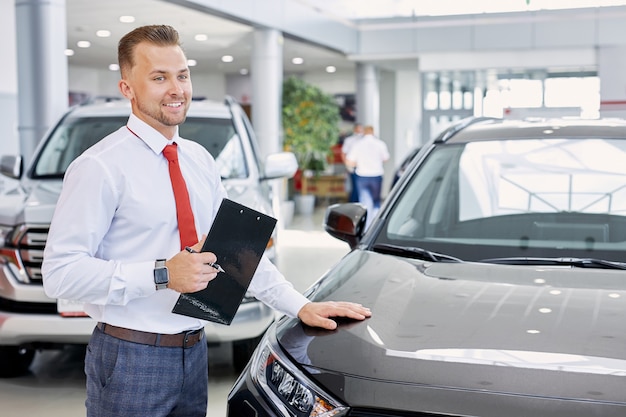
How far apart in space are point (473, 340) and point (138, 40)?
3.58 feet

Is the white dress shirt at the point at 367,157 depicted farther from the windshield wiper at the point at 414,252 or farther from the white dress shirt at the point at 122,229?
the white dress shirt at the point at 122,229

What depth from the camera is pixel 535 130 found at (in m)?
3.42

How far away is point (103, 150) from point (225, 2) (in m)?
10.3

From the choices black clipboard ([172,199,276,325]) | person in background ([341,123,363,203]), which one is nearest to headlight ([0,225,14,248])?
black clipboard ([172,199,276,325])

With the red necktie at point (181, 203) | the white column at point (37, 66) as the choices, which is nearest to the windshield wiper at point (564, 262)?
the red necktie at point (181, 203)

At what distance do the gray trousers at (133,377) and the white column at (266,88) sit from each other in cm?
1215

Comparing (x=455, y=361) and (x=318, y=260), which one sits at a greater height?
(x=455, y=361)

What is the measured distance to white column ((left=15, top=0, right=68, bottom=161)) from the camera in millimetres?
8117

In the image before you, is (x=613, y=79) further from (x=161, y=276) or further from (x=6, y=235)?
(x=161, y=276)

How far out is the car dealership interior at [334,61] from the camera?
8273mm

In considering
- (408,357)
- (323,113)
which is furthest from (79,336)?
(323,113)

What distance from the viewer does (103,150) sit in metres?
2.07

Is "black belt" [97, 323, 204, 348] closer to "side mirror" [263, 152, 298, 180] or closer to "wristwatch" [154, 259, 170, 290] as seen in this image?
"wristwatch" [154, 259, 170, 290]

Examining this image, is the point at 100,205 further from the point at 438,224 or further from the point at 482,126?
the point at 482,126
